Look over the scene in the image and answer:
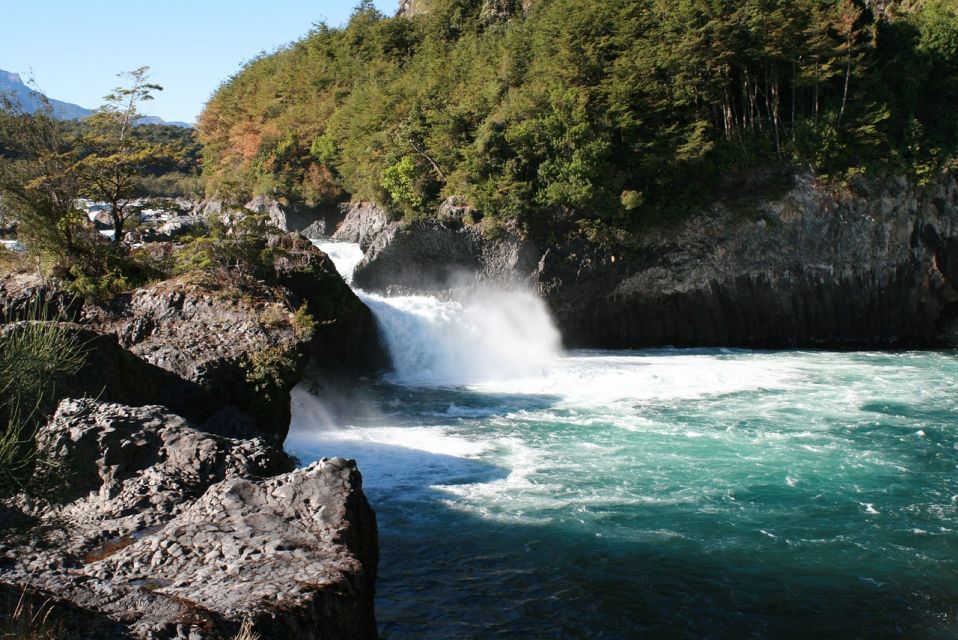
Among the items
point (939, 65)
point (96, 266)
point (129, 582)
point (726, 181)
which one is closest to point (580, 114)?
point (726, 181)

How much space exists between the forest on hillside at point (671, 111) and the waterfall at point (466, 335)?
2.92 meters

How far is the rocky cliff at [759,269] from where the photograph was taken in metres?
23.8

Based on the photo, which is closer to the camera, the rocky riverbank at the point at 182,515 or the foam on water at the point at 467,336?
the rocky riverbank at the point at 182,515

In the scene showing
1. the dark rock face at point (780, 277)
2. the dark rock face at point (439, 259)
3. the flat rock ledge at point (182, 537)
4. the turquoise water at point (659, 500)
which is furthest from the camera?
the dark rock face at point (439, 259)

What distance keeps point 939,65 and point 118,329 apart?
26.1 metres

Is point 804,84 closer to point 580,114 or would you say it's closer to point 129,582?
point 580,114

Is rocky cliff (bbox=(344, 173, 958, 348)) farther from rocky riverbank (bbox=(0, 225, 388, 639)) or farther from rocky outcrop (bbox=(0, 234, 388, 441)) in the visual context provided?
rocky riverbank (bbox=(0, 225, 388, 639))

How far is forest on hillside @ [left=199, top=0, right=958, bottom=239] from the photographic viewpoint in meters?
23.7

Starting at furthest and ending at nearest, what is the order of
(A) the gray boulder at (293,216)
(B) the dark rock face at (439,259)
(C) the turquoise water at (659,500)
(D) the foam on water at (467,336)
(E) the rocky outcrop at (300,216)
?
(A) the gray boulder at (293,216)
(E) the rocky outcrop at (300,216)
(B) the dark rock face at (439,259)
(D) the foam on water at (467,336)
(C) the turquoise water at (659,500)

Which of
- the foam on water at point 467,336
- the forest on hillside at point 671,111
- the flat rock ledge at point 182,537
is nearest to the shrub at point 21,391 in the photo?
the flat rock ledge at point 182,537

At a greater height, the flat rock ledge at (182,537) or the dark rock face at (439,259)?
the dark rock face at (439,259)

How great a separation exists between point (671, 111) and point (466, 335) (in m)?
10.1

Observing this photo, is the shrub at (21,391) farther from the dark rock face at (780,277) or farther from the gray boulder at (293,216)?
the gray boulder at (293,216)

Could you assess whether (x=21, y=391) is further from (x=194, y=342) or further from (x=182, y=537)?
(x=194, y=342)
